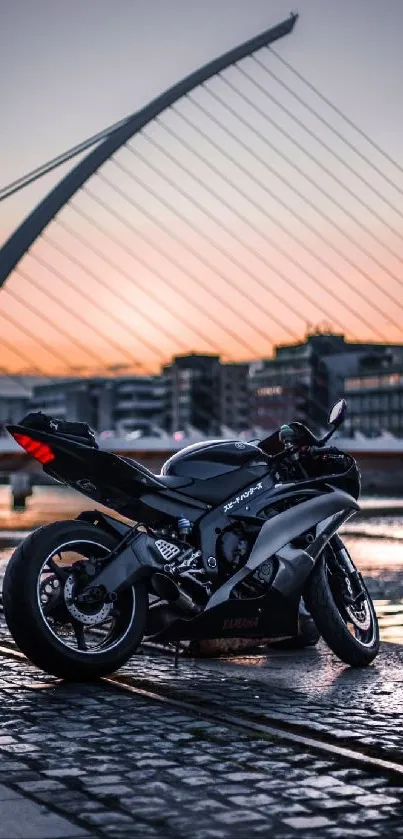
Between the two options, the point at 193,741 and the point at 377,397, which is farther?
the point at 377,397

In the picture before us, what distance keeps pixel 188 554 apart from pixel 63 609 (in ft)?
2.17

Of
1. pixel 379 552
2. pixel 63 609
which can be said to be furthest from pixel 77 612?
pixel 379 552

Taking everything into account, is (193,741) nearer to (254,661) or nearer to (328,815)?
(328,815)

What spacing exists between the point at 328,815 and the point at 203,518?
2735mm

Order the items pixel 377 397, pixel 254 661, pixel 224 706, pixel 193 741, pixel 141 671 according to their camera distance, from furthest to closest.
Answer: pixel 377 397
pixel 254 661
pixel 141 671
pixel 224 706
pixel 193 741

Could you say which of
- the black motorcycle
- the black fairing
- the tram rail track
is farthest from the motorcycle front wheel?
the tram rail track

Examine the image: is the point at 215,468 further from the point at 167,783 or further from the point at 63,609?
the point at 167,783

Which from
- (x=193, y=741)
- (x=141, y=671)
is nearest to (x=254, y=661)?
(x=141, y=671)

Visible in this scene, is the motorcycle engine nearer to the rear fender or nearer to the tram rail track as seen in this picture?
the rear fender

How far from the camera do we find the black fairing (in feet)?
21.9

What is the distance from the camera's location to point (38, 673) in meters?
6.72

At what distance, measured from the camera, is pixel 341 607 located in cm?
707

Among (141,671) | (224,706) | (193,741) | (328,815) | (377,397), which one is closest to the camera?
(328,815)

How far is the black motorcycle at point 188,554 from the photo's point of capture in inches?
244
